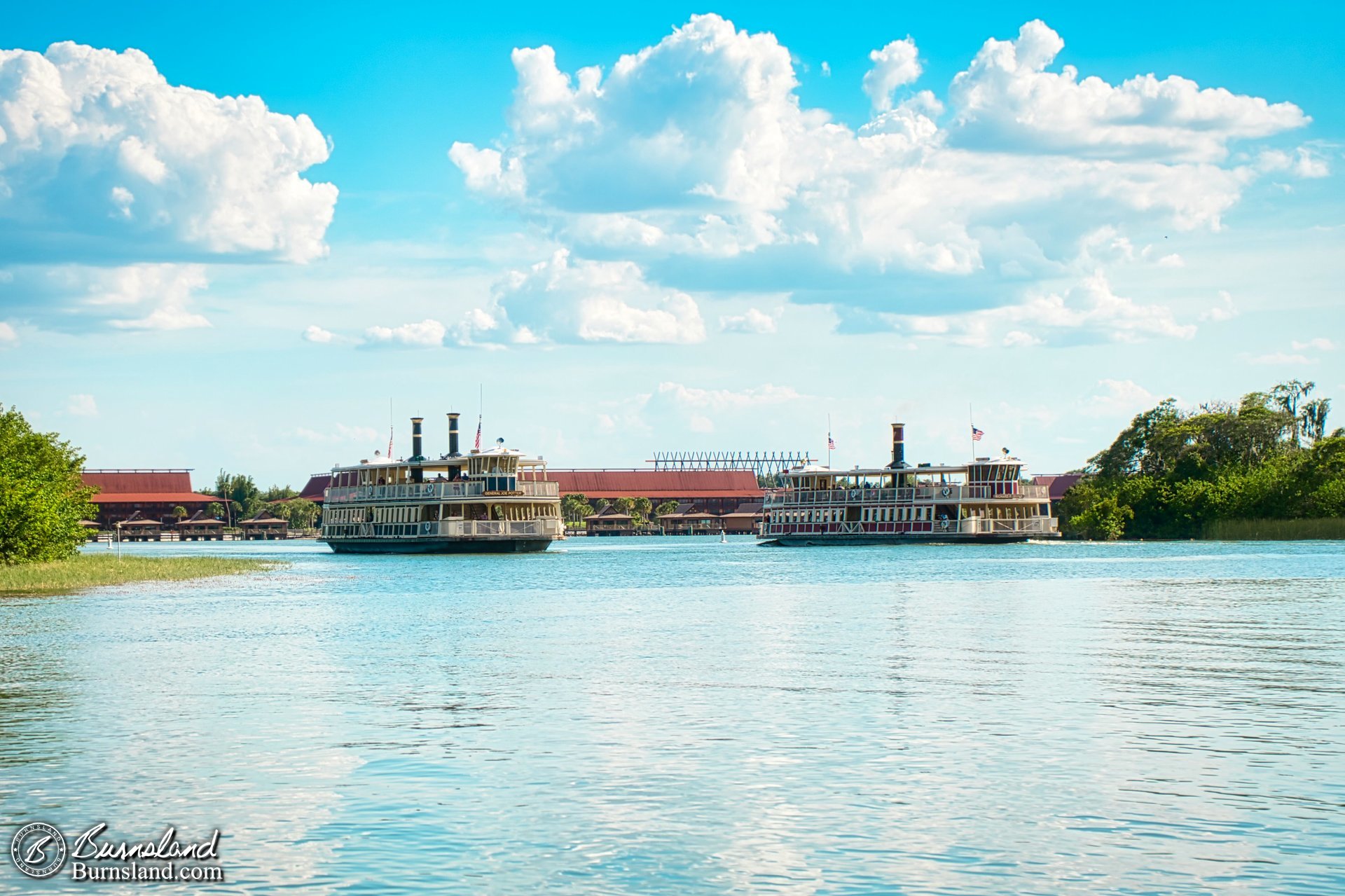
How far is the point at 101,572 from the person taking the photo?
218 ft

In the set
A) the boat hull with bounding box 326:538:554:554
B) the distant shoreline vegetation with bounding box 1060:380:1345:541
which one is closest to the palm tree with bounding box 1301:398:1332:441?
the distant shoreline vegetation with bounding box 1060:380:1345:541

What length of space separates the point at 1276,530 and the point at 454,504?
56.2 meters

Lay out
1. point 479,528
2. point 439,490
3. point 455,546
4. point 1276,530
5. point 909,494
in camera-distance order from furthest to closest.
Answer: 1. point 909,494
2. point 1276,530
3. point 439,490
4. point 455,546
5. point 479,528

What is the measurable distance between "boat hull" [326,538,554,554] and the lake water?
53.5m

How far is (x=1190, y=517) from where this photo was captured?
4719 inches

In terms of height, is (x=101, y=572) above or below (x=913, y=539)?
below

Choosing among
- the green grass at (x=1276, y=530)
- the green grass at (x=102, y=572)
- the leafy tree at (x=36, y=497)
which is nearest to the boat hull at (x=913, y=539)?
the green grass at (x=1276, y=530)

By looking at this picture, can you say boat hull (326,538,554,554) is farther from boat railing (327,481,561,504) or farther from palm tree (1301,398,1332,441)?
palm tree (1301,398,1332,441)

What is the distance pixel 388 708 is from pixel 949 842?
11.5 metres

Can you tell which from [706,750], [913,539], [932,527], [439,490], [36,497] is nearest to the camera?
[706,750]

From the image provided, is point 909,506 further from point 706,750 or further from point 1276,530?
point 706,750

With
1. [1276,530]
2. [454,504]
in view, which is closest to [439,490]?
[454,504]

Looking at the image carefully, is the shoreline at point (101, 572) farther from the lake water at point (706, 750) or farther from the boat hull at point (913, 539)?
the boat hull at point (913, 539)

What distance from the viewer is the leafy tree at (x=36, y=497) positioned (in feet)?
211
